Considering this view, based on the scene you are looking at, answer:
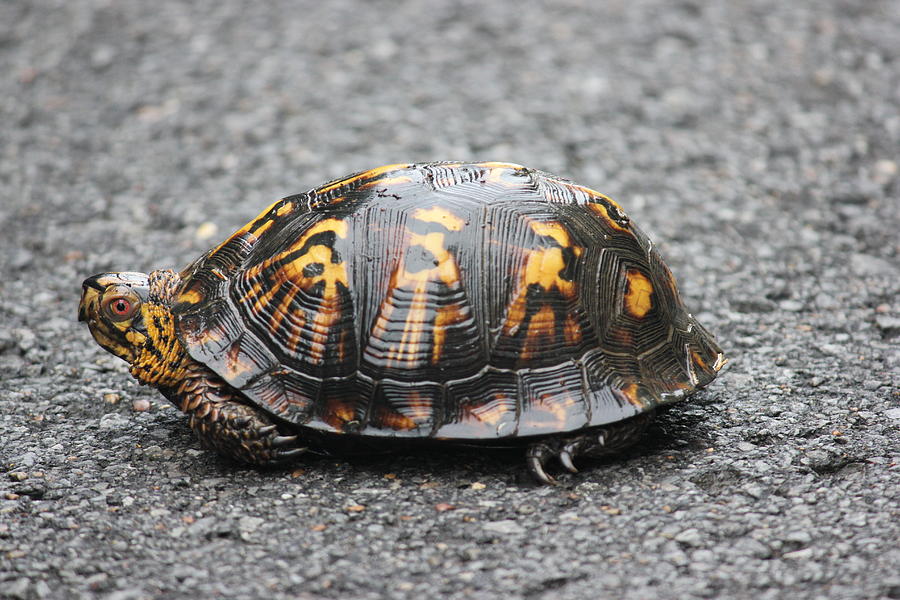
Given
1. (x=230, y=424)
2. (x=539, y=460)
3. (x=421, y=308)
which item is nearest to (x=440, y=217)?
(x=421, y=308)

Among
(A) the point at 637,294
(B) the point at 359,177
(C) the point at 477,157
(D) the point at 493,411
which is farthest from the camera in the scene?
(C) the point at 477,157

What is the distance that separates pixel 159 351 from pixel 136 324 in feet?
0.46

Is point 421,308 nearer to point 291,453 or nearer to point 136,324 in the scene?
point 291,453

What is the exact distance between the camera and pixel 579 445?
3.41 meters

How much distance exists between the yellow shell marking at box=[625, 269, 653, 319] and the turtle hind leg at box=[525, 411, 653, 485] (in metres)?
0.39

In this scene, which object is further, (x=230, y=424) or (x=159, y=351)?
(x=159, y=351)

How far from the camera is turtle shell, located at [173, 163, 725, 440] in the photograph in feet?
11.0

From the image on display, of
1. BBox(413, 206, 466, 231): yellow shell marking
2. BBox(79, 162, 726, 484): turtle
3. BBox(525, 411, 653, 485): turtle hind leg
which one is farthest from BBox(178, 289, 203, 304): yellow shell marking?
BBox(525, 411, 653, 485): turtle hind leg

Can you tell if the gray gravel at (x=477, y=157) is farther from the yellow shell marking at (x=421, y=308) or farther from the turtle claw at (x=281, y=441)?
the yellow shell marking at (x=421, y=308)

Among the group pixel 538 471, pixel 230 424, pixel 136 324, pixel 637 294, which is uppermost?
pixel 136 324

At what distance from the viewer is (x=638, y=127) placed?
22.5 ft

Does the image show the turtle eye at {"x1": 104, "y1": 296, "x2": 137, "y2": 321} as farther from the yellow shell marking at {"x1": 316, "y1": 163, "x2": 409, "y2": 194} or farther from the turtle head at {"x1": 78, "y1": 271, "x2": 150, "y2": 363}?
the yellow shell marking at {"x1": 316, "y1": 163, "x2": 409, "y2": 194}

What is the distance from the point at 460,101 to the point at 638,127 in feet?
4.54

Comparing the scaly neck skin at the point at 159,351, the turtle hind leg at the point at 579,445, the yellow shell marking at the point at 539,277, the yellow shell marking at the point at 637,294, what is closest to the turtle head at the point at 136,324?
the scaly neck skin at the point at 159,351
